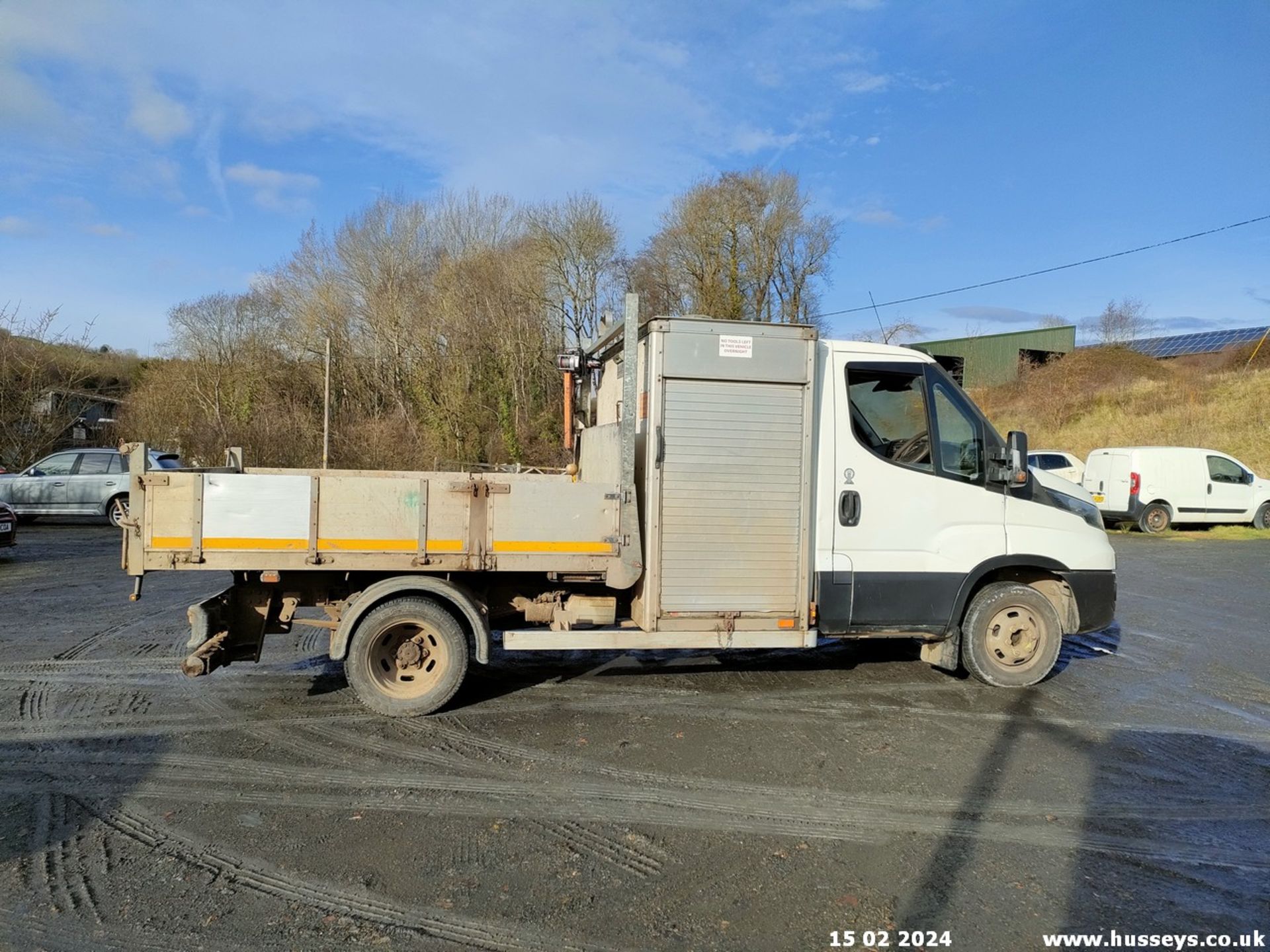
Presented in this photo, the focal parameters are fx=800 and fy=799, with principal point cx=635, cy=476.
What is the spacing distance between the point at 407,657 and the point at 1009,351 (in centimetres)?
4568

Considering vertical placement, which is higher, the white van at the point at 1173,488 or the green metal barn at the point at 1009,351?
the green metal barn at the point at 1009,351

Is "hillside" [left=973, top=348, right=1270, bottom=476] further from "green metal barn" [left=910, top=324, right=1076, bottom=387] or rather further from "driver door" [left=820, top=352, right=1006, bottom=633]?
"driver door" [left=820, top=352, right=1006, bottom=633]

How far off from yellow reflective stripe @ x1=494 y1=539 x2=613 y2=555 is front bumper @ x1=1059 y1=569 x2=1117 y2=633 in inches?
148

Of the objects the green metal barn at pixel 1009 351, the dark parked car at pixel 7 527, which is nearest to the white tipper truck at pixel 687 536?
the dark parked car at pixel 7 527

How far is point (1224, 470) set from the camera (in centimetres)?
1919

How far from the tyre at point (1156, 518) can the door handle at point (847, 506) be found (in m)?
16.4

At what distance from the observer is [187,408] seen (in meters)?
28.6

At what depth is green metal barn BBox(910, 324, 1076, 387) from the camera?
4369 cm

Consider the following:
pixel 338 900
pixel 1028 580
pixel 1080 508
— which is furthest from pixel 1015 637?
pixel 338 900

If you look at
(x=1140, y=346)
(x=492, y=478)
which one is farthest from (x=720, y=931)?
(x=1140, y=346)

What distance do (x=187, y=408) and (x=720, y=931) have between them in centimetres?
3050

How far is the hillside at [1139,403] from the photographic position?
91.9 feet

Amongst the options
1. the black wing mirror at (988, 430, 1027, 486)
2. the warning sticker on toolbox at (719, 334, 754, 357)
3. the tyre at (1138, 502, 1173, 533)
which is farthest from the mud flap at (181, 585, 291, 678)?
the tyre at (1138, 502, 1173, 533)

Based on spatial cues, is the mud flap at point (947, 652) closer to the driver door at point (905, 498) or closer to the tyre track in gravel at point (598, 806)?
the driver door at point (905, 498)
